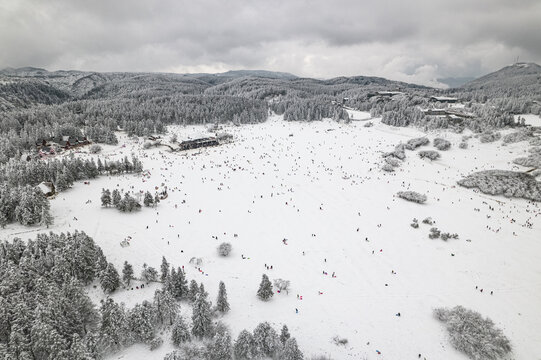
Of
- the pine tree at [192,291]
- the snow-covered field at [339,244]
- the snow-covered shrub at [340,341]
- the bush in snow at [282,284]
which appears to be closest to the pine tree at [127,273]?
the snow-covered field at [339,244]

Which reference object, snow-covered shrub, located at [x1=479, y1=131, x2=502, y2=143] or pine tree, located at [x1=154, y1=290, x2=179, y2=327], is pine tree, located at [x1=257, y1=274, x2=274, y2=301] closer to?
pine tree, located at [x1=154, y1=290, x2=179, y2=327]

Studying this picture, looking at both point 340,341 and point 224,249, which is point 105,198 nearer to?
point 224,249

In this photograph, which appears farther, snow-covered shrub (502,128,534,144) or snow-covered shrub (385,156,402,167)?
snow-covered shrub (502,128,534,144)

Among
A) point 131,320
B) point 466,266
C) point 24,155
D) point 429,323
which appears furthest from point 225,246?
point 24,155

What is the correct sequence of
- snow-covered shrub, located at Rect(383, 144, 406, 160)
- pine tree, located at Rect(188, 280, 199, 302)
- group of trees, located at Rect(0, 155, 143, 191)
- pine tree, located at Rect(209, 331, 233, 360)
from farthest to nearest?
snow-covered shrub, located at Rect(383, 144, 406, 160), group of trees, located at Rect(0, 155, 143, 191), pine tree, located at Rect(188, 280, 199, 302), pine tree, located at Rect(209, 331, 233, 360)

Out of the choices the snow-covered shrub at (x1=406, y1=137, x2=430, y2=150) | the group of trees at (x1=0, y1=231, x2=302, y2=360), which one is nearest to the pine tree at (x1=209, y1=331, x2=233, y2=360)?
the group of trees at (x1=0, y1=231, x2=302, y2=360)

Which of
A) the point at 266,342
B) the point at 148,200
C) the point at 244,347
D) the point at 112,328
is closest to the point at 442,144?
the point at 148,200
